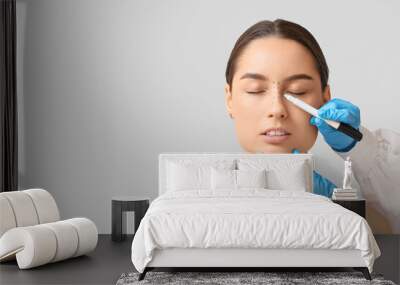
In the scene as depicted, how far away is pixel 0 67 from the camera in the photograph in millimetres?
6137

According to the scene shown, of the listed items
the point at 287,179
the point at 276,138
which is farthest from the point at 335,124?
the point at 287,179

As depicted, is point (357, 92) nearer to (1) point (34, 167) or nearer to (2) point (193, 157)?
(2) point (193, 157)

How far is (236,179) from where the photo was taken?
5.73 metres

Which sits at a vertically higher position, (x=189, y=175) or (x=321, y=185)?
(x=189, y=175)

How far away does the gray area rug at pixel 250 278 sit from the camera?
14.2 feet

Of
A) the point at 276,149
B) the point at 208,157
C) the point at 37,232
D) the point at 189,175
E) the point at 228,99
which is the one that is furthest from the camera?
the point at 228,99

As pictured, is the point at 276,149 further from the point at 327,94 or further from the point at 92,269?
the point at 92,269

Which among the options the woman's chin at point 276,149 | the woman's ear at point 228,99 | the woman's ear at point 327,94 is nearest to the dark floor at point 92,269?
the woman's chin at point 276,149

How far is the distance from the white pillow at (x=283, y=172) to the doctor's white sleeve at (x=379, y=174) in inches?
25.5

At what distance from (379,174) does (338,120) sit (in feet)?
2.63

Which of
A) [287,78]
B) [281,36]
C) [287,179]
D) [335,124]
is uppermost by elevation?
[281,36]

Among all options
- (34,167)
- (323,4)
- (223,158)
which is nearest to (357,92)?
(323,4)

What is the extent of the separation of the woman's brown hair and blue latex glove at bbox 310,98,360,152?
37 centimetres

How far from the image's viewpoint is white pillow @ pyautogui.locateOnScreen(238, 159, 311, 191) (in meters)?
5.82
